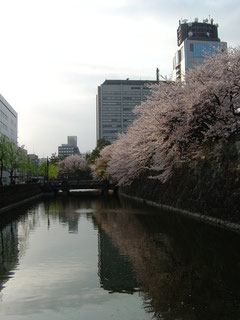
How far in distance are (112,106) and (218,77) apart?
150 m

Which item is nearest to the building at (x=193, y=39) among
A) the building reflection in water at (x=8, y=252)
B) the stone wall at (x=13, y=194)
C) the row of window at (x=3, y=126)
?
the row of window at (x=3, y=126)

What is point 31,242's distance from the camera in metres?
20.3

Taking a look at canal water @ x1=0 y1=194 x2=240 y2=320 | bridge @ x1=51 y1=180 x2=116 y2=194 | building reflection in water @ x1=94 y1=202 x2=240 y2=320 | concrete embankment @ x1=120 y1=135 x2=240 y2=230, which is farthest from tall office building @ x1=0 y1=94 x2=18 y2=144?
building reflection in water @ x1=94 y1=202 x2=240 y2=320

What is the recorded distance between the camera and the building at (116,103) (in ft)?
563

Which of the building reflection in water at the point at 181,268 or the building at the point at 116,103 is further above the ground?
→ the building at the point at 116,103

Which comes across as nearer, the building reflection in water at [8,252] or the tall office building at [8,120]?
the building reflection in water at [8,252]

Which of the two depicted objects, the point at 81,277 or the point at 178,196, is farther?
the point at 178,196

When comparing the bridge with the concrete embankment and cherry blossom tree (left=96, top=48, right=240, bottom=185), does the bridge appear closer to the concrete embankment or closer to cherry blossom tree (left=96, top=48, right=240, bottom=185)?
the concrete embankment

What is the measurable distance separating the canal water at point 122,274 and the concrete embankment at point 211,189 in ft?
5.95

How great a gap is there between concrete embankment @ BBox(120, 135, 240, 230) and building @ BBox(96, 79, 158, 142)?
134359mm

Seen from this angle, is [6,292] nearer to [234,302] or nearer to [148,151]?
[234,302]

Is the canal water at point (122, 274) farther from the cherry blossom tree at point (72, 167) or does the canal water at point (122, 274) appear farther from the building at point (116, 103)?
the building at point (116, 103)

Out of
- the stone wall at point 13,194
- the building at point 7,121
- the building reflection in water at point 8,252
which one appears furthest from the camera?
the building at point 7,121

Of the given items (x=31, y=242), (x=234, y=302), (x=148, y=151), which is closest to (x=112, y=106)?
(x=148, y=151)
